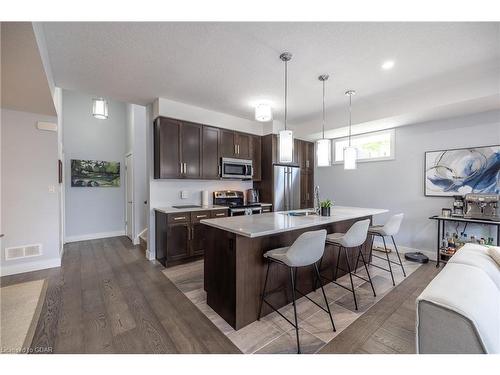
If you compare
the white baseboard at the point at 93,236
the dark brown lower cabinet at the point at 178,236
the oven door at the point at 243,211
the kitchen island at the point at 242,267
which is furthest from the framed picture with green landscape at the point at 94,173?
the kitchen island at the point at 242,267

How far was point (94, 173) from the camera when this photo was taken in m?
5.03

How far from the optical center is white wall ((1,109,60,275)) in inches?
119

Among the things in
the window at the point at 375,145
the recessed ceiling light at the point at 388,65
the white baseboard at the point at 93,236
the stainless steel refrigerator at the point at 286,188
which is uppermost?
the recessed ceiling light at the point at 388,65

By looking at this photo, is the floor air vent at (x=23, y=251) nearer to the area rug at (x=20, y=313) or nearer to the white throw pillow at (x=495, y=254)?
the area rug at (x=20, y=313)

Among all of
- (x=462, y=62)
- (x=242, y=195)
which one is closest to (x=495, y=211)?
(x=462, y=62)

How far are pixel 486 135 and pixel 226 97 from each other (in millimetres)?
3988

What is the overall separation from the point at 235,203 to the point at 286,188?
3.94 ft

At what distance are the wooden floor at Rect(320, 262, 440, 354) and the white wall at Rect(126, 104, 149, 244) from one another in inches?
169

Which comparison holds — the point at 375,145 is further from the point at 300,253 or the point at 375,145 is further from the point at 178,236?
the point at 178,236

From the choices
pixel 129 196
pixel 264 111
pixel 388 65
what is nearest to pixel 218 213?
pixel 264 111

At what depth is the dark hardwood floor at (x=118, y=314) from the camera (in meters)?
1.71

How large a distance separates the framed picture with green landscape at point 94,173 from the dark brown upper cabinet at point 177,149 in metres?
2.34
